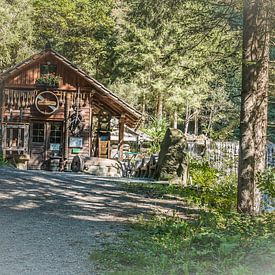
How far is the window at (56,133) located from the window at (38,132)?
489mm

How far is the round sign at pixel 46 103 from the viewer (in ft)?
79.9

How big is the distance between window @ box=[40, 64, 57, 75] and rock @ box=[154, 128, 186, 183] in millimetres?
11011

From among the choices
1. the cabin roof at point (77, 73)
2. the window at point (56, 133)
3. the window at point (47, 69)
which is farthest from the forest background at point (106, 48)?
the window at point (47, 69)

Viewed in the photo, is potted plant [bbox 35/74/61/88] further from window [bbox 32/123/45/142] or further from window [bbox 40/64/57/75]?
window [bbox 32/123/45/142]

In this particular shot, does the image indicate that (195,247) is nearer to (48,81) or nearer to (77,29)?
(48,81)

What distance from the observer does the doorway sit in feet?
80.7

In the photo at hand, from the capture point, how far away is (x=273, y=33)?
7.62 meters

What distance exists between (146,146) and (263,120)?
2761cm

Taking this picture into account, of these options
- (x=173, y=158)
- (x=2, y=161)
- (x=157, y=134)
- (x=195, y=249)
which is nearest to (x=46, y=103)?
(x=2, y=161)

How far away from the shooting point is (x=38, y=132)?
81.1 ft

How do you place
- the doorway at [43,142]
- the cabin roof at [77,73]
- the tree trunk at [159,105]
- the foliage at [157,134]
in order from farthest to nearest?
the tree trunk at [159,105], the foliage at [157,134], the doorway at [43,142], the cabin roof at [77,73]

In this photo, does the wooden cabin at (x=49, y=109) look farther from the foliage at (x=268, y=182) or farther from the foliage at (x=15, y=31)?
the foliage at (x=268, y=182)

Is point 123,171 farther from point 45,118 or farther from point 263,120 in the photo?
point 263,120

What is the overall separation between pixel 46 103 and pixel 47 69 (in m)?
2.00
